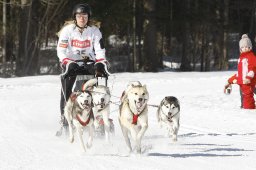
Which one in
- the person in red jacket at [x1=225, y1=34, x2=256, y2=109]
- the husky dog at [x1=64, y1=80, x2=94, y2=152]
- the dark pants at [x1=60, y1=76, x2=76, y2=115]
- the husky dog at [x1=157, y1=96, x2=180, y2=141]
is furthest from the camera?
the person in red jacket at [x1=225, y1=34, x2=256, y2=109]

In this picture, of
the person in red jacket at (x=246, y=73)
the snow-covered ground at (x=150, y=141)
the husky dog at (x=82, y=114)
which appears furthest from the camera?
the person in red jacket at (x=246, y=73)

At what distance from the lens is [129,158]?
6.68 m

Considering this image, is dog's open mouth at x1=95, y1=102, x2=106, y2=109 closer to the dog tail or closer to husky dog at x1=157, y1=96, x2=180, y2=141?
the dog tail

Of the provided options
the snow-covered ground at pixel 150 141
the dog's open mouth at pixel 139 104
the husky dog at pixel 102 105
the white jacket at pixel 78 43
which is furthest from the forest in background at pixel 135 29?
the dog's open mouth at pixel 139 104

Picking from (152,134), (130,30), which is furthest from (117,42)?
(152,134)

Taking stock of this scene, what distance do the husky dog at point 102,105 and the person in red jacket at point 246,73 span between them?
4.50 metres

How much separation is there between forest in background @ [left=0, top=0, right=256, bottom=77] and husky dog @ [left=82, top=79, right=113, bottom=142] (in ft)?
61.5

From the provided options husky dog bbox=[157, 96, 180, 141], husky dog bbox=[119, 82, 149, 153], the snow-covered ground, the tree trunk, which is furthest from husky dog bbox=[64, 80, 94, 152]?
the tree trunk

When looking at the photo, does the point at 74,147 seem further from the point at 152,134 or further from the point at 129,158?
the point at 152,134

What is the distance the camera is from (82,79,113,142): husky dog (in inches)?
311

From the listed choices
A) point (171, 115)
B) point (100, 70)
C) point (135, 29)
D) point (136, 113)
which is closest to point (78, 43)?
point (100, 70)

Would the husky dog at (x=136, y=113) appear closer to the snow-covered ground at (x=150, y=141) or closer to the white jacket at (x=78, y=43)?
the snow-covered ground at (x=150, y=141)

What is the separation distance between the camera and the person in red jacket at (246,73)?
11.9 metres

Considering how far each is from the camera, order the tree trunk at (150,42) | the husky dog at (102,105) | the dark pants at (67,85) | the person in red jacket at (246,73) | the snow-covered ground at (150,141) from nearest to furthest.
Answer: the snow-covered ground at (150,141) → the husky dog at (102,105) → the dark pants at (67,85) → the person in red jacket at (246,73) → the tree trunk at (150,42)
